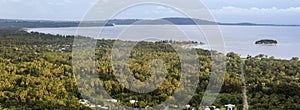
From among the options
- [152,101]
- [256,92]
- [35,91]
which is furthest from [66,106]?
[256,92]

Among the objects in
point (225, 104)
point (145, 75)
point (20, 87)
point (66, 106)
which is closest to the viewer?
point (66, 106)

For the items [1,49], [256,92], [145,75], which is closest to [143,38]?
[1,49]

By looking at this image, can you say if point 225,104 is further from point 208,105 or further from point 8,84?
point 8,84

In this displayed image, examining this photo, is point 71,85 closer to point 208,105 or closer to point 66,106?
point 66,106

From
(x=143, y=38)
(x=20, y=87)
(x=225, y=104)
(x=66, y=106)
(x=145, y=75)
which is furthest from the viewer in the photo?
(x=143, y=38)

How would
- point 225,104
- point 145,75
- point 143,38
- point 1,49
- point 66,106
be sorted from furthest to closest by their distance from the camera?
point 143,38
point 1,49
point 145,75
point 225,104
point 66,106

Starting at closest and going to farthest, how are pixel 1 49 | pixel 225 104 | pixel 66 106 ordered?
pixel 66 106, pixel 225 104, pixel 1 49

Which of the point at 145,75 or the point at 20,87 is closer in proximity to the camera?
the point at 20,87

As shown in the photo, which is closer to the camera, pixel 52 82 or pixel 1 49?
pixel 52 82
